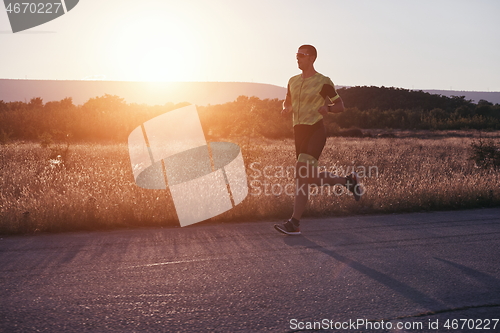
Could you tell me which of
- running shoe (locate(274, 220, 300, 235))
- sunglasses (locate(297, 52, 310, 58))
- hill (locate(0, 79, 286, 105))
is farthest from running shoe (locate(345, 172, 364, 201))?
hill (locate(0, 79, 286, 105))

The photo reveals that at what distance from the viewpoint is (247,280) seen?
10.7ft

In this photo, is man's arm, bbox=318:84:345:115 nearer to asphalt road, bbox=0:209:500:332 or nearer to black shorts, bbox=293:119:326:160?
black shorts, bbox=293:119:326:160

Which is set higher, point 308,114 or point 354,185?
point 308,114

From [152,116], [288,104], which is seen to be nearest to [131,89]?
[152,116]

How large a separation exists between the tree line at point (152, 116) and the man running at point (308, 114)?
13.9ft

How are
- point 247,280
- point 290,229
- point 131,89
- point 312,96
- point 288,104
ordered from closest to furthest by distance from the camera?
point 247,280
point 312,96
point 290,229
point 288,104
point 131,89

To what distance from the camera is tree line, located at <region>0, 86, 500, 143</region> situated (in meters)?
29.8

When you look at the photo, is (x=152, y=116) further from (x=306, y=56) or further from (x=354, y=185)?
(x=306, y=56)

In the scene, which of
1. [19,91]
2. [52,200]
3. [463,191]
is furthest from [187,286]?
[19,91]

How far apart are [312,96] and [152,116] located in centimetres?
4278

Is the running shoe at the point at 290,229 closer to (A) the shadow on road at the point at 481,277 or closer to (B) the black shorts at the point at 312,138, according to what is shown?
(B) the black shorts at the point at 312,138

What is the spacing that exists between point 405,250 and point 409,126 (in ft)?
175

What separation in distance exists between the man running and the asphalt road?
0.59 m

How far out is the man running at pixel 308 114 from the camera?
183 inches
